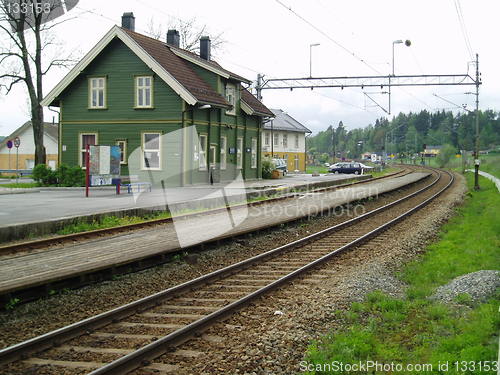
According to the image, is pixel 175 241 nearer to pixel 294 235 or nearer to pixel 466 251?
pixel 294 235

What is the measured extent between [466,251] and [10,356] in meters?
9.47

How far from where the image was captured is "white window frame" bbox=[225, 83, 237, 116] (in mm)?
33969

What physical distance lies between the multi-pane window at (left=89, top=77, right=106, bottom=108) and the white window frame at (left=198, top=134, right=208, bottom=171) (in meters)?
5.66

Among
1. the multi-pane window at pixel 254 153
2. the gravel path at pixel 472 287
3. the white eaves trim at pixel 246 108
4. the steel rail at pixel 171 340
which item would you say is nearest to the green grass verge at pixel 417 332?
the gravel path at pixel 472 287

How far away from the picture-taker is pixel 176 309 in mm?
7730

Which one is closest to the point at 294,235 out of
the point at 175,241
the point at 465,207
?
the point at 175,241

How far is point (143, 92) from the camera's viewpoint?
3022 centimetres

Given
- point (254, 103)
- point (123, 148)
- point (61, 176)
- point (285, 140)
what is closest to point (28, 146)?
point (285, 140)

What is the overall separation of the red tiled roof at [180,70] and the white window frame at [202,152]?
6.48 ft

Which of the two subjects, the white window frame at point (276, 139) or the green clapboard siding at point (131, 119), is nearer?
the green clapboard siding at point (131, 119)

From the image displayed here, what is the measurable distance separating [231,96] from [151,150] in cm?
722

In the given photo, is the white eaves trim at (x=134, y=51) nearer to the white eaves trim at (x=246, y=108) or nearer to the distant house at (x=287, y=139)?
the white eaves trim at (x=246, y=108)

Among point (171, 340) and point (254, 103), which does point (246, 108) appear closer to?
point (254, 103)

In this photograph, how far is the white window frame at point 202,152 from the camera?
99.8ft
